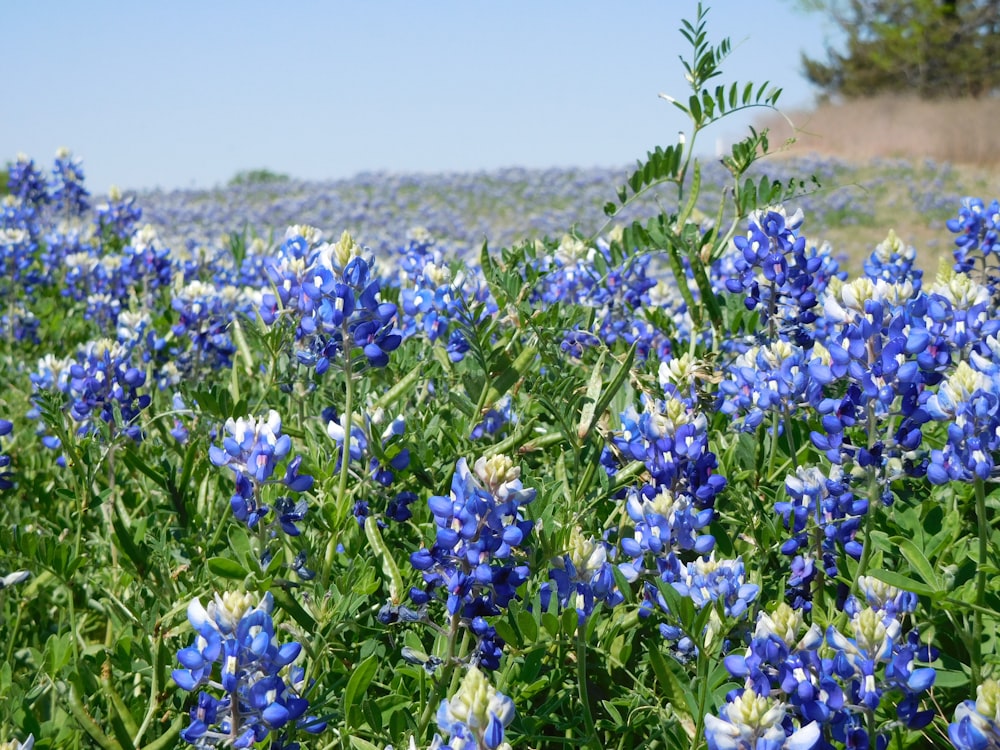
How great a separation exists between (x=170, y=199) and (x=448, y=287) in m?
14.6

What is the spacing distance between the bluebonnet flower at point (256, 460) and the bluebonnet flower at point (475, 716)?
0.68 metres

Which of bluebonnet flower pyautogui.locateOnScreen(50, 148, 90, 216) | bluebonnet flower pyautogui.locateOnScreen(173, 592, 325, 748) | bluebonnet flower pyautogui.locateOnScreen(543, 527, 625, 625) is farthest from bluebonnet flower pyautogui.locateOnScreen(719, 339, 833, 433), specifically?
bluebonnet flower pyautogui.locateOnScreen(50, 148, 90, 216)

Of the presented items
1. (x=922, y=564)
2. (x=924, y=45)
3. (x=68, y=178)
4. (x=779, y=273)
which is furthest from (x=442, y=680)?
(x=924, y=45)

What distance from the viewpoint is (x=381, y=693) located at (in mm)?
2047

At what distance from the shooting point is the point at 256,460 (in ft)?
6.03

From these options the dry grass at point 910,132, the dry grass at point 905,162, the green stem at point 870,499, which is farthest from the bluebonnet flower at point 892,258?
the dry grass at point 910,132

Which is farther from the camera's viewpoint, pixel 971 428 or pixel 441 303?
pixel 441 303

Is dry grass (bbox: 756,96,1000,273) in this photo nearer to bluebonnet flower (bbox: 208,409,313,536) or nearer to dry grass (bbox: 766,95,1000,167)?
dry grass (bbox: 766,95,1000,167)

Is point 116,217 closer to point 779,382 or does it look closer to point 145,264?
point 145,264

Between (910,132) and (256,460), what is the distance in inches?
863

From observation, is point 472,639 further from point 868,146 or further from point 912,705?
point 868,146

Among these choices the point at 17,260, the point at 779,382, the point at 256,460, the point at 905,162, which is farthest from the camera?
the point at 905,162

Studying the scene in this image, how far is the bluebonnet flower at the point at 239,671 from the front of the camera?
1398 mm

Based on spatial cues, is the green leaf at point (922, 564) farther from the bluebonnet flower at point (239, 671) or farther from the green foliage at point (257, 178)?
the green foliage at point (257, 178)
